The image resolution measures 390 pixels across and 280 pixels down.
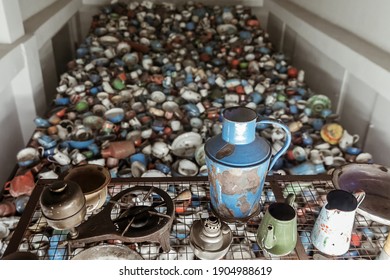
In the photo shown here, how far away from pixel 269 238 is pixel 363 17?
154cm

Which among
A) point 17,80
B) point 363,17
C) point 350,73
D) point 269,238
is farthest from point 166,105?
point 269,238

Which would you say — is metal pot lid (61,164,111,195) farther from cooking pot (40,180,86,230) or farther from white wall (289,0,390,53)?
white wall (289,0,390,53)

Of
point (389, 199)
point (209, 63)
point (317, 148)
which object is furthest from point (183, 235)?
point (209, 63)

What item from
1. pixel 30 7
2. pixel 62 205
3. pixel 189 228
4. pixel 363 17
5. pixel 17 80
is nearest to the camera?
pixel 62 205

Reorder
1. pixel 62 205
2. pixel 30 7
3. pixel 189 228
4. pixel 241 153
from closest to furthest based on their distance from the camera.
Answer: pixel 62 205 < pixel 241 153 < pixel 189 228 < pixel 30 7

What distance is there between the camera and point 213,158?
88cm

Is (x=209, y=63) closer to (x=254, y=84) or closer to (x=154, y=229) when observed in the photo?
(x=254, y=84)

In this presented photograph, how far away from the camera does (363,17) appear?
6.35 ft

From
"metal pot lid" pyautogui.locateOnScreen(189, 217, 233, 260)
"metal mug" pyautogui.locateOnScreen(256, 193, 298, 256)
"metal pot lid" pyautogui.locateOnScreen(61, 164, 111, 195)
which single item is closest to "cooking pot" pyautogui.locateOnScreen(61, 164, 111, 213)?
"metal pot lid" pyautogui.locateOnScreen(61, 164, 111, 195)

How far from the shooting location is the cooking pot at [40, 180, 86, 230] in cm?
76

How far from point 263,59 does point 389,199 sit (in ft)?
5.42

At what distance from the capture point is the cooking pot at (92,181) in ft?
3.08

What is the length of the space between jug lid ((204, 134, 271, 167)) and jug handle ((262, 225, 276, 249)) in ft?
0.48

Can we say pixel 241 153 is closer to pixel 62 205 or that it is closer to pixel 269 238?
pixel 269 238
